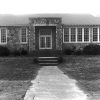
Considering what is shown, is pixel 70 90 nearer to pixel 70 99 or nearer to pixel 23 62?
pixel 70 99

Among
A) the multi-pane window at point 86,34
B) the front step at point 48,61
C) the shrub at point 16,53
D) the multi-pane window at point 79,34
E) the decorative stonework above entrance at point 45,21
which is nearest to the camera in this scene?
the front step at point 48,61

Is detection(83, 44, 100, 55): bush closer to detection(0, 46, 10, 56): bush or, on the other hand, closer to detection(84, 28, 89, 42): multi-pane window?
detection(84, 28, 89, 42): multi-pane window

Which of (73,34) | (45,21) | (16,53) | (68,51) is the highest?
(45,21)

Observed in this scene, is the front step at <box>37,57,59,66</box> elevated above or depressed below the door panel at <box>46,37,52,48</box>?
below

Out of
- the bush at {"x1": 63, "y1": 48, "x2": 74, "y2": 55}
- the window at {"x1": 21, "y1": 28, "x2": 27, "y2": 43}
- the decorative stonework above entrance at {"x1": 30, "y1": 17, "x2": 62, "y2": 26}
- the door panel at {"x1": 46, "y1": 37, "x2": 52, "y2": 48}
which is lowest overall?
the bush at {"x1": 63, "y1": 48, "x2": 74, "y2": 55}

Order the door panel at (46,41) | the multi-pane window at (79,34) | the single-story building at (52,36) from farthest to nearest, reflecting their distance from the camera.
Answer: the door panel at (46,41)
the multi-pane window at (79,34)
the single-story building at (52,36)

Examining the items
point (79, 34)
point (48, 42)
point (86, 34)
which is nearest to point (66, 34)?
point (79, 34)

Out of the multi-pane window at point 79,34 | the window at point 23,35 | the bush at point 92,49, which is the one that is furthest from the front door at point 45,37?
the bush at point 92,49

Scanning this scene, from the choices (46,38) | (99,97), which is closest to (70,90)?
(99,97)

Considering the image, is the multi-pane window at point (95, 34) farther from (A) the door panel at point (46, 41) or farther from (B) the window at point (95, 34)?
(A) the door panel at point (46, 41)

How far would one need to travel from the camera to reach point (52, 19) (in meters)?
28.8

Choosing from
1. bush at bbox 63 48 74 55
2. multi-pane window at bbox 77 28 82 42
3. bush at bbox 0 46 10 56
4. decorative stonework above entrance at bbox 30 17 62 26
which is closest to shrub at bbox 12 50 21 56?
bush at bbox 0 46 10 56

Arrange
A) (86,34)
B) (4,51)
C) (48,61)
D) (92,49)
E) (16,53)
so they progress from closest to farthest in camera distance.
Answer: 1. (48,61)
2. (92,49)
3. (4,51)
4. (16,53)
5. (86,34)

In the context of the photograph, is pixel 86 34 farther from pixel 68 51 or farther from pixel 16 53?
pixel 16 53
